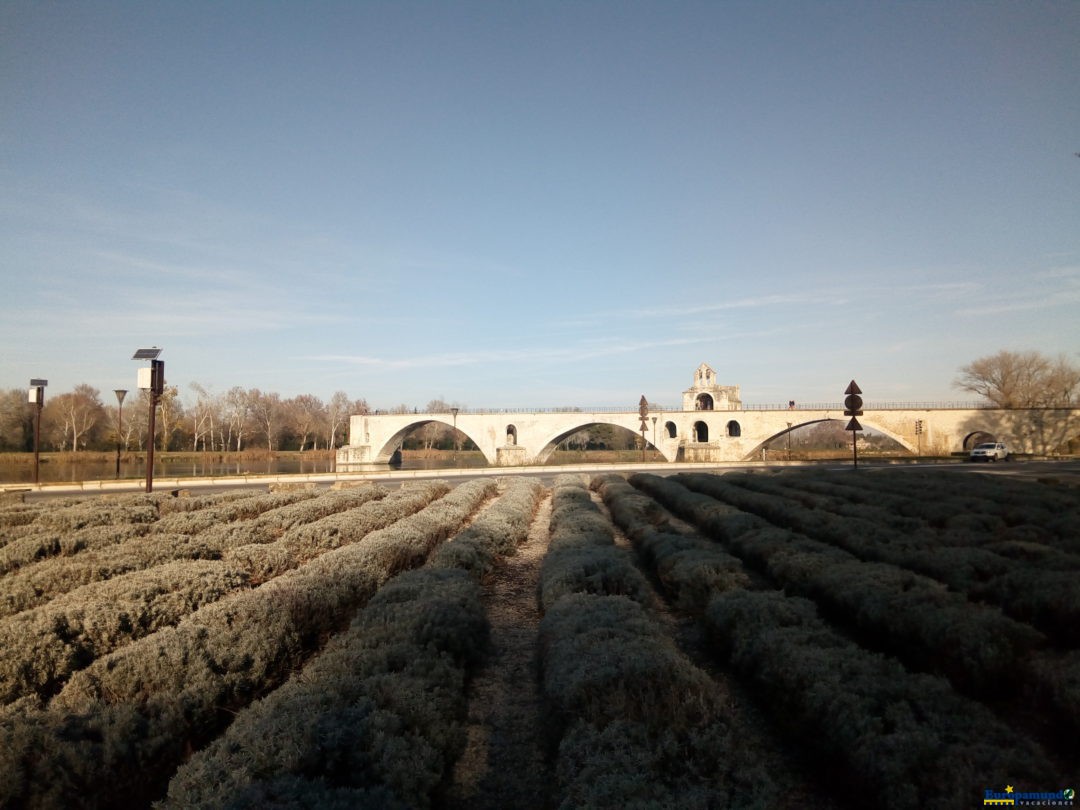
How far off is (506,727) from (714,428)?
187 ft

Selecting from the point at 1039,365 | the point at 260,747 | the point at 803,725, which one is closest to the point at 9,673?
the point at 260,747

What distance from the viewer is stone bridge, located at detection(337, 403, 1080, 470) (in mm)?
53875

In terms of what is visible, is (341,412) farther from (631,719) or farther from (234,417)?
(631,719)

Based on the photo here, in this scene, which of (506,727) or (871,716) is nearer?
(871,716)

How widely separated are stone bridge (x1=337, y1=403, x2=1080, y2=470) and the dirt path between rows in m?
45.9

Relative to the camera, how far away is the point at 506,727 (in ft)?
15.9

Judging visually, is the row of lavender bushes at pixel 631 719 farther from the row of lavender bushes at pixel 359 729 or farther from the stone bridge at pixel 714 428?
the stone bridge at pixel 714 428

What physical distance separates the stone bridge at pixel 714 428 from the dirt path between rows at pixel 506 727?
151 ft

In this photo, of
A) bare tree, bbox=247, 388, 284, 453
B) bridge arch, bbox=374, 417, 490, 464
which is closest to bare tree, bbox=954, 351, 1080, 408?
bridge arch, bbox=374, 417, 490, 464

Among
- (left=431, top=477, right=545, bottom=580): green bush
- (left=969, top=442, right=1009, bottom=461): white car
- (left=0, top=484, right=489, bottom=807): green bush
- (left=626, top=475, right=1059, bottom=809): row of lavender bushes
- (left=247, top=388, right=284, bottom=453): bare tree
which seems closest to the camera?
(left=626, top=475, right=1059, bottom=809): row of lavender bushes

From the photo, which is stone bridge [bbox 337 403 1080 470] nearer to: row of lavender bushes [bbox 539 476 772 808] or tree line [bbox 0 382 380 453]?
tree line [bbox 0 382 380 453]

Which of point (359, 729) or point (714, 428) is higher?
point (714, 428)

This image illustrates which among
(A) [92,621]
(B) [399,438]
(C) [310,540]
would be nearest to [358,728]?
(A) [92,621]


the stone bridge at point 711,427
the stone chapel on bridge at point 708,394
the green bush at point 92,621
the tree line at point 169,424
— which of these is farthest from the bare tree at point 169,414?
the green bush at point 92,621
